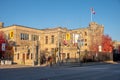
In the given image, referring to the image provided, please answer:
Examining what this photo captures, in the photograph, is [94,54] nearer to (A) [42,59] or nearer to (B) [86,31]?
(A) [42,59]

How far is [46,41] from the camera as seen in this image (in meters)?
69.4

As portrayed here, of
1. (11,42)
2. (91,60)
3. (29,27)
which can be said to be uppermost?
(29,27)

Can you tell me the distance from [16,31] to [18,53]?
32.8 feet

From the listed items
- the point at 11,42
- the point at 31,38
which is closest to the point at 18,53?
the point at 11,42

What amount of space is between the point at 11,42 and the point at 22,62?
1239 cm

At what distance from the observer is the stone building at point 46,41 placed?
49156 mm

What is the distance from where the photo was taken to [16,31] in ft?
199

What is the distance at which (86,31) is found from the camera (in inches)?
3073

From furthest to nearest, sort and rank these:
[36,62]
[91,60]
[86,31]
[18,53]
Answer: [86,31] < [91,60] < [18,53] < [36,62]

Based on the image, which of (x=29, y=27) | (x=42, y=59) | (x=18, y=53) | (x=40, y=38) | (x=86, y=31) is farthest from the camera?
(x=86, y=31)

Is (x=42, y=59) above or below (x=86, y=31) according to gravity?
below

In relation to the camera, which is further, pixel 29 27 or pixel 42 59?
pixel 29 27

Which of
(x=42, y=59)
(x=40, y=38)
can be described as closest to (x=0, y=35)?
(x=40, y=38)

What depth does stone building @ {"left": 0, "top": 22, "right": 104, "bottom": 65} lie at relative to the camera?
161 ft
